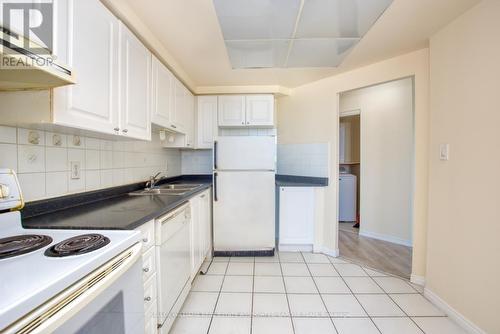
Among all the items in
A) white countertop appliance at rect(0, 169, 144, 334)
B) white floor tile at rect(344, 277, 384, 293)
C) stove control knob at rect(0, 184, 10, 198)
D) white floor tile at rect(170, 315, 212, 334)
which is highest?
stove control knob at rect(0, 184, 10, 198)

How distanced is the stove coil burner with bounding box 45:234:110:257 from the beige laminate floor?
2.58 metres

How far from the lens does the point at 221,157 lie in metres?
2.59

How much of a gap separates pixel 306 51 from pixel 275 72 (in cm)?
54

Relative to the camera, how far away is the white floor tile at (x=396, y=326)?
147 centimetres

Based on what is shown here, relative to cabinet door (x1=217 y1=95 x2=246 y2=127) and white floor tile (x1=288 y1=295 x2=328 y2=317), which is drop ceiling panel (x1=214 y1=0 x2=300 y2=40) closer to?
cabinet door (x1=217 y1=95 x2=246 y2=127)

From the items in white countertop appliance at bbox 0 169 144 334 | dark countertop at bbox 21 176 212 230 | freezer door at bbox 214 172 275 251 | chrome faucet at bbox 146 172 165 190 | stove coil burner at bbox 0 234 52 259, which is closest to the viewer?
white countertop appliance at bbox 0 169 144 334

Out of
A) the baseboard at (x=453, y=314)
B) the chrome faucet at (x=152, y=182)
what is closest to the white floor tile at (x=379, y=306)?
the baseboard at (x=453, y=314)

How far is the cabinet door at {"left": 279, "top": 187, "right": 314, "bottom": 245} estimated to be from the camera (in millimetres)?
2791

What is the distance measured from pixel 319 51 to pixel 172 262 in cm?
220

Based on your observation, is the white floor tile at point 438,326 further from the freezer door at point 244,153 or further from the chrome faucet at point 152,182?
the chrome faucet at point 152,182

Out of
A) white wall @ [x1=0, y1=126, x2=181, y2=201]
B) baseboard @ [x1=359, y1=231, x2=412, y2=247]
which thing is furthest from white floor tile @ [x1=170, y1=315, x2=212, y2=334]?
baseboard @ [x1=359, y1=231, x2=412, y2=247]

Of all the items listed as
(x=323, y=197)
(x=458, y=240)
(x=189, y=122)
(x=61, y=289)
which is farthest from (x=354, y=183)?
(x=61, y=289)

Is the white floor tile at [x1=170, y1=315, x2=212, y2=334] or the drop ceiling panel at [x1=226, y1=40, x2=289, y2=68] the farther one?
the drop ceiling panel at [x1=226, y1=40, x2=289, y2=68]

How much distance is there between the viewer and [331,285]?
2.01 metres
